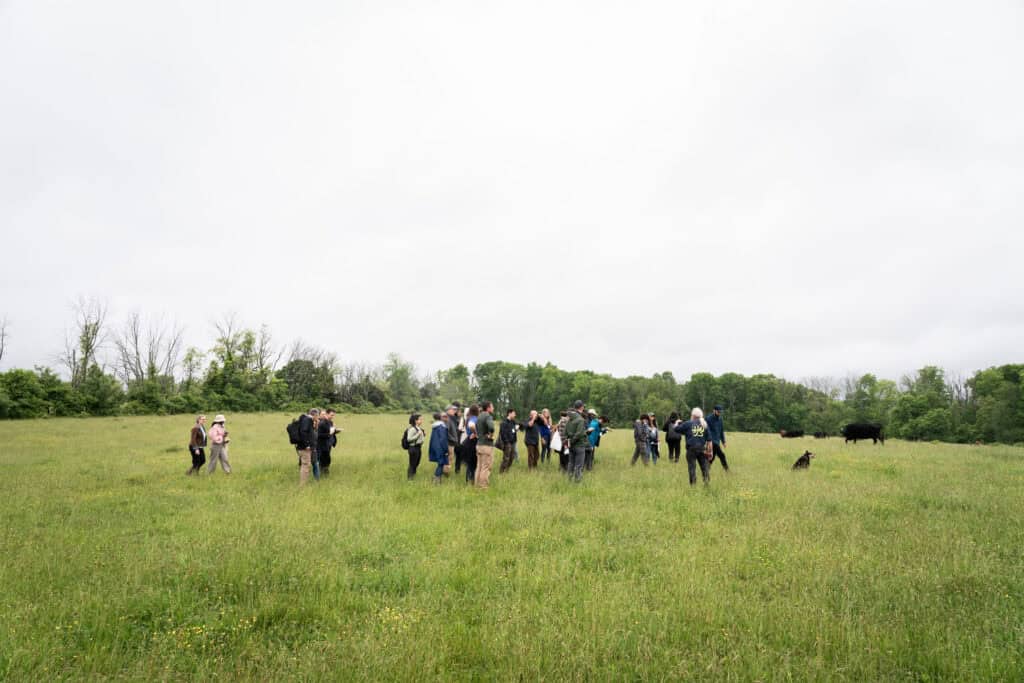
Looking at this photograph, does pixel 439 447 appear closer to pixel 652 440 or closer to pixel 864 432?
pixel 652 440

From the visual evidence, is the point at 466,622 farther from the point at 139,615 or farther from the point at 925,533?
the point at 925,533

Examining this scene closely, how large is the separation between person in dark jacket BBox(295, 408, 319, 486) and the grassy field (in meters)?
1.70

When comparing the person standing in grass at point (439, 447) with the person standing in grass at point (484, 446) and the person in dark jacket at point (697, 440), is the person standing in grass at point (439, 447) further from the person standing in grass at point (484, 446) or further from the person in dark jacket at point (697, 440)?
the person in dark jacket at point (697, 440)

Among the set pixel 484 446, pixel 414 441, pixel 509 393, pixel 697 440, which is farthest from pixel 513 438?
pixel 509 393

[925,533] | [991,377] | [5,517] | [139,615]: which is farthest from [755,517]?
[991,377]

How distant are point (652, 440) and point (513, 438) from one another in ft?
17.9

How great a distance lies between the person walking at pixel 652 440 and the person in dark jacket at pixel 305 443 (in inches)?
435

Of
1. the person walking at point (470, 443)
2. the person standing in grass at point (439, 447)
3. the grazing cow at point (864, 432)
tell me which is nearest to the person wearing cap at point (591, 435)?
the person walking at point (470, 443)

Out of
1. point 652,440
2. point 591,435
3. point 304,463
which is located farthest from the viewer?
point 652,440

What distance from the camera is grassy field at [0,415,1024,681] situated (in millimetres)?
4250

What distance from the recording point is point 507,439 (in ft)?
50.5

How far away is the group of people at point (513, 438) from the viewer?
12.5 metres

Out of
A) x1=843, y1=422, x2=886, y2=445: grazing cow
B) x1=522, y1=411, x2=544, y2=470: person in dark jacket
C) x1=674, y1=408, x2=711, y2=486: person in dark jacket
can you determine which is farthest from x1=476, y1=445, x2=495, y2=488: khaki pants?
x1=843, y1=422, x2=886, y2=445: grazing cow

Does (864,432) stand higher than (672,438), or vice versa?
(672,438)
